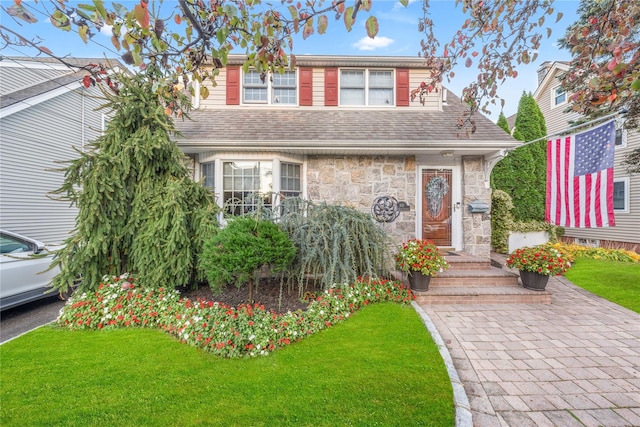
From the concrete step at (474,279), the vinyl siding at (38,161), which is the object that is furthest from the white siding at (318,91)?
the concrete step at (474,279)

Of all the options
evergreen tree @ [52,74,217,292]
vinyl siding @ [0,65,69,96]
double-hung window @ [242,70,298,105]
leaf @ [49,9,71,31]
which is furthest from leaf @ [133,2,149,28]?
vinyl siding @ [0,65,69,96]

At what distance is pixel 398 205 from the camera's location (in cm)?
662

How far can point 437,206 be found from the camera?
Result: 268 inches

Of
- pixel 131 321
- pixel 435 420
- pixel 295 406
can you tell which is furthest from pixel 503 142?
pixel 131 321

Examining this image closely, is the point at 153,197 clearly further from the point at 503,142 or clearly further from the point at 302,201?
the point at 503,142

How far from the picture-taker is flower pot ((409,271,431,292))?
15.1ft

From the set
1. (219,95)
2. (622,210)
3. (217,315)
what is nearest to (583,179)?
(217,315)

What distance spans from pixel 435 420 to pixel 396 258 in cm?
291

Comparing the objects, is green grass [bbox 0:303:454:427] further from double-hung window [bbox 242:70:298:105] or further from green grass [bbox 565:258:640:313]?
double-hung window [bbox 242:70:298:105]

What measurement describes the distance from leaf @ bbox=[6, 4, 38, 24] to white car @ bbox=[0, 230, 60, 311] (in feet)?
12.4

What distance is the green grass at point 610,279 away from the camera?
495 cm

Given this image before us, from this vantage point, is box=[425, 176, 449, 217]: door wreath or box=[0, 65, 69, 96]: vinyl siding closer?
box=[425, 176, 449, 217]: door wreath

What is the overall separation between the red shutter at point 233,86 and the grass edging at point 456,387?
7.15 metres

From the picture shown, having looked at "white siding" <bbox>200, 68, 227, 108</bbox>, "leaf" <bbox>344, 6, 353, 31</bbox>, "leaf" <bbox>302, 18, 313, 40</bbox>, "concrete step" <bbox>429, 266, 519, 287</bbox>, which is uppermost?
"white siding" <bbox>200, 68, 227, 108</bbox>
